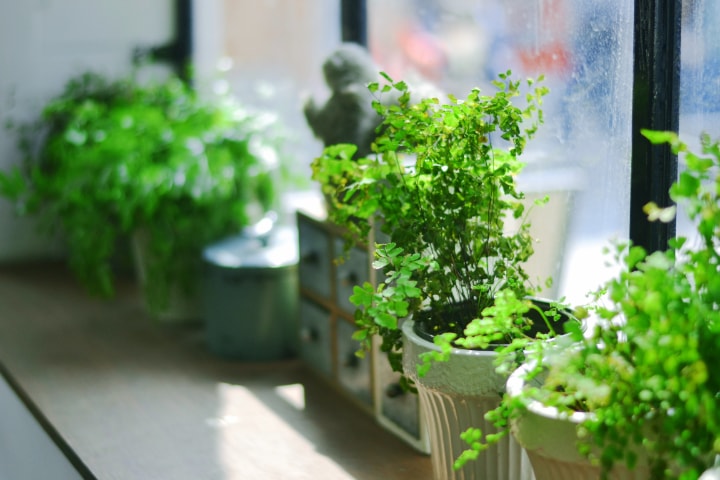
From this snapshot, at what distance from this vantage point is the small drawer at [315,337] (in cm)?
236

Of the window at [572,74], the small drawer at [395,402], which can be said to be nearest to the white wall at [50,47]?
the window at [572,74]

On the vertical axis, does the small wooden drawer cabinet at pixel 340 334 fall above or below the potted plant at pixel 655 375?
below

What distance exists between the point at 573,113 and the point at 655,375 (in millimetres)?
846

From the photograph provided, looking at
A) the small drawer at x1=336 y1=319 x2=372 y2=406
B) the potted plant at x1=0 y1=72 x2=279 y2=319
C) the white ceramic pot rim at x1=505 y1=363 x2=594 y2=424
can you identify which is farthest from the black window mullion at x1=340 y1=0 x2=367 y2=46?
the white ceramic pot rim at x1=505 y1=363 x2=594 y2=424

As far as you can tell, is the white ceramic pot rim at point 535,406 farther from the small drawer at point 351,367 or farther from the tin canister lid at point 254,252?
the tin canister lid at point 254,252

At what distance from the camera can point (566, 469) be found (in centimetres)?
133

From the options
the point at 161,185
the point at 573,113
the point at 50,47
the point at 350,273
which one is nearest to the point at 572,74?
the point at 573,113

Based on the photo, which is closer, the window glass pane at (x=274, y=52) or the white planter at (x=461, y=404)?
the white planter at (x=461, y=404)

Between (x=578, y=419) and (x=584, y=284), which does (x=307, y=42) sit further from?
(x=578, y=419)

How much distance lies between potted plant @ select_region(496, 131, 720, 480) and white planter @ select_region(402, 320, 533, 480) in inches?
8.1

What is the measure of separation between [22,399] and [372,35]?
4.24 ft

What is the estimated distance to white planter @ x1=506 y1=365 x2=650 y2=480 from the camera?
128 centimetres

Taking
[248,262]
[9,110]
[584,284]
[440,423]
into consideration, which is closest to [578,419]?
Answer: [440,423]

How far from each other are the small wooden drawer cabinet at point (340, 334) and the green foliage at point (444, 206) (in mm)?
343
